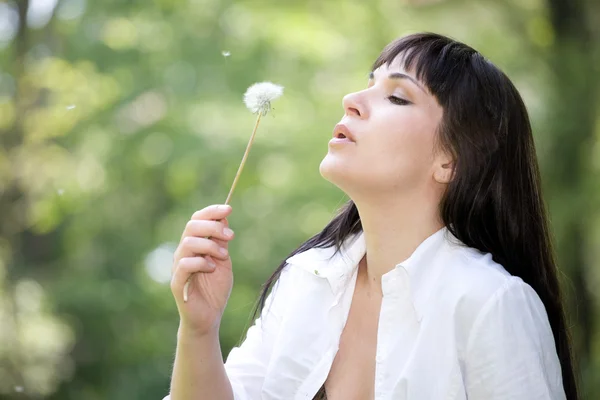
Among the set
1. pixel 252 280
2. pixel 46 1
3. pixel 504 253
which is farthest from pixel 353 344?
pixel 46 1

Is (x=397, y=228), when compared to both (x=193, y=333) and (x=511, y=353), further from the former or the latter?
(x=193, y=333)

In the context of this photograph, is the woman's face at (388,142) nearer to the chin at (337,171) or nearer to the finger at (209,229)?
the chin at (337,171)

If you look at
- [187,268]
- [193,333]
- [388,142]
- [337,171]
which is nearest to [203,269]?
[187,268]

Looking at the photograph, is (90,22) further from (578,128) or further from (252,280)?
(578,128)

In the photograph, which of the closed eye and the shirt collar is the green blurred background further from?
the closed eye

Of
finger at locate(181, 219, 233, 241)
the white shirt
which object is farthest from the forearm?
finger at locate(181, 219, 233, 241)

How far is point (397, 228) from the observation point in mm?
1397

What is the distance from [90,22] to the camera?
12.6 ft

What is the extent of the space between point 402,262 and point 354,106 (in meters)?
0.31

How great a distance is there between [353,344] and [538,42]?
304 centimetres

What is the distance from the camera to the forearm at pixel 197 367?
134cm

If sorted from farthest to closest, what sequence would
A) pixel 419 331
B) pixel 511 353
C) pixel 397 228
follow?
pixel 397 228, pixel 419 331, pixel 511 353

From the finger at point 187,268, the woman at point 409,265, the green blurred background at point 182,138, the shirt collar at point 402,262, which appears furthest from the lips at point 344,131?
the green blurred background at point 182,138

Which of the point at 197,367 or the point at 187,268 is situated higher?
the point at 187,268
